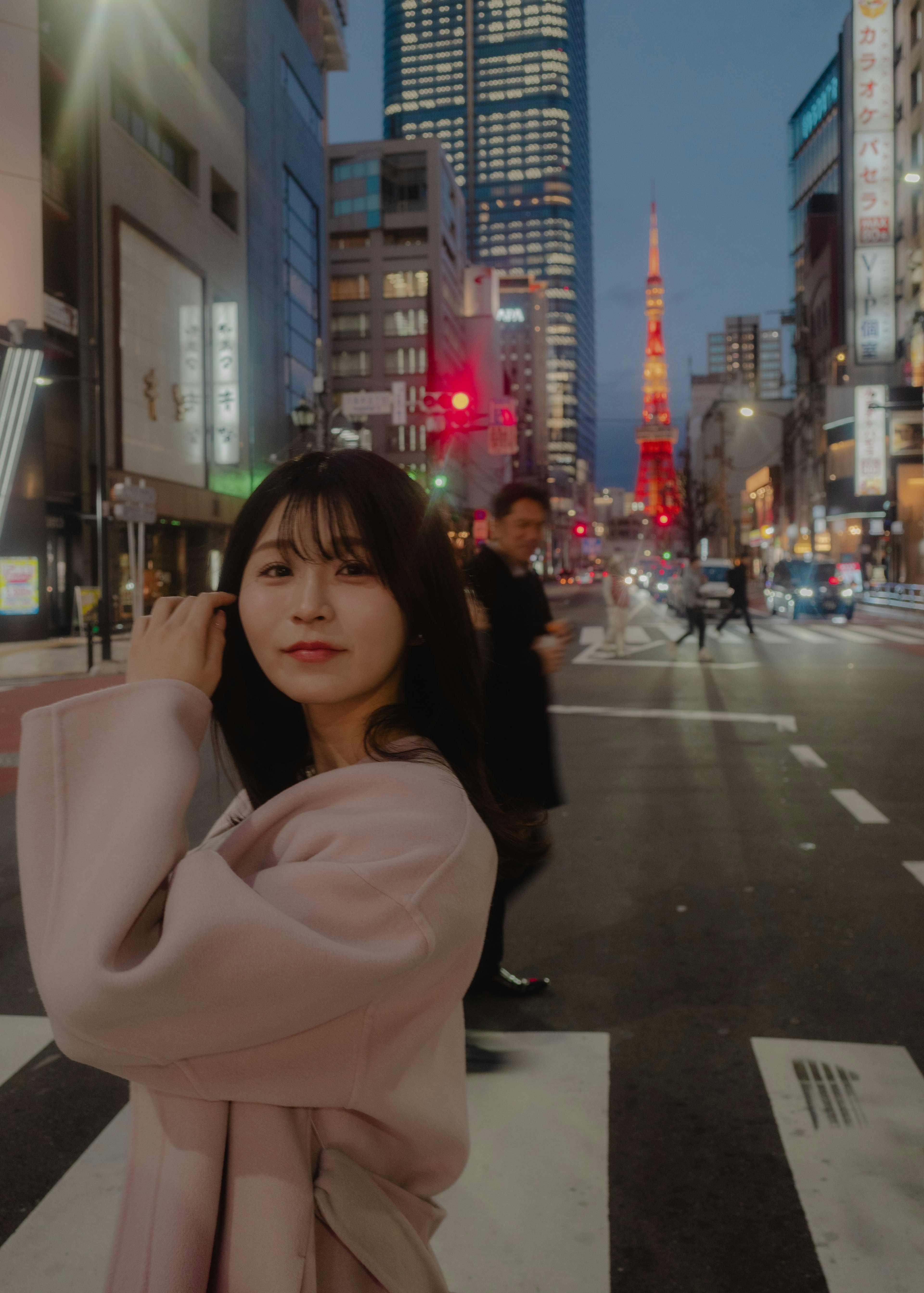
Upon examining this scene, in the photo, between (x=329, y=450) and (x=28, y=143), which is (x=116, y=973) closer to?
(x=329, y=450)

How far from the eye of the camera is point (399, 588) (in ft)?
4.55

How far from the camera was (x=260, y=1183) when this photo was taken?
1.18 meters

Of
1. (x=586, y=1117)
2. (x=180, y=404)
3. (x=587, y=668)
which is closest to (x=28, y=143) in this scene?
(x=180, y=404)

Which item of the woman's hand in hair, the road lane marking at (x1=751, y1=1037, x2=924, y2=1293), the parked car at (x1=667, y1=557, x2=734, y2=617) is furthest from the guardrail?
the woman's hand in hair

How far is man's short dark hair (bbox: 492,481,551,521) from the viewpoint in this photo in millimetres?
4902

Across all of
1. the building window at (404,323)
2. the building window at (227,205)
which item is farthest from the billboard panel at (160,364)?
the building window at (404,323)

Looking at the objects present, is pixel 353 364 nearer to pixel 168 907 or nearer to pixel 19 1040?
pixel 19 1040

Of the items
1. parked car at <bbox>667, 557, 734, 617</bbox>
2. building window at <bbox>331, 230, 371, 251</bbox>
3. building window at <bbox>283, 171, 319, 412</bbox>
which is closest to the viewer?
parked car at <bbox>667, 557, 734, 617</bbox>

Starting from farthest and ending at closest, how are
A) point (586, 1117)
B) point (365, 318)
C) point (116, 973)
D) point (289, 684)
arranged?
point (365, 318) < point (586, 1117) < point (289, 684) < point (116, 973)

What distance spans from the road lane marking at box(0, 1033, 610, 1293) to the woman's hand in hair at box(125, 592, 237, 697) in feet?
5.17

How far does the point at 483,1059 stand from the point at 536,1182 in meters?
0.76

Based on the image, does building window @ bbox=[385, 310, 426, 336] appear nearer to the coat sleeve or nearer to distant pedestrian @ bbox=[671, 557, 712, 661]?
distant pedestrian @ bbox=[671, 557, 712, 661]

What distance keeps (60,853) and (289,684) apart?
0.36 m

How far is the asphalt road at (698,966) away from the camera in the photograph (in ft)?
8.64
